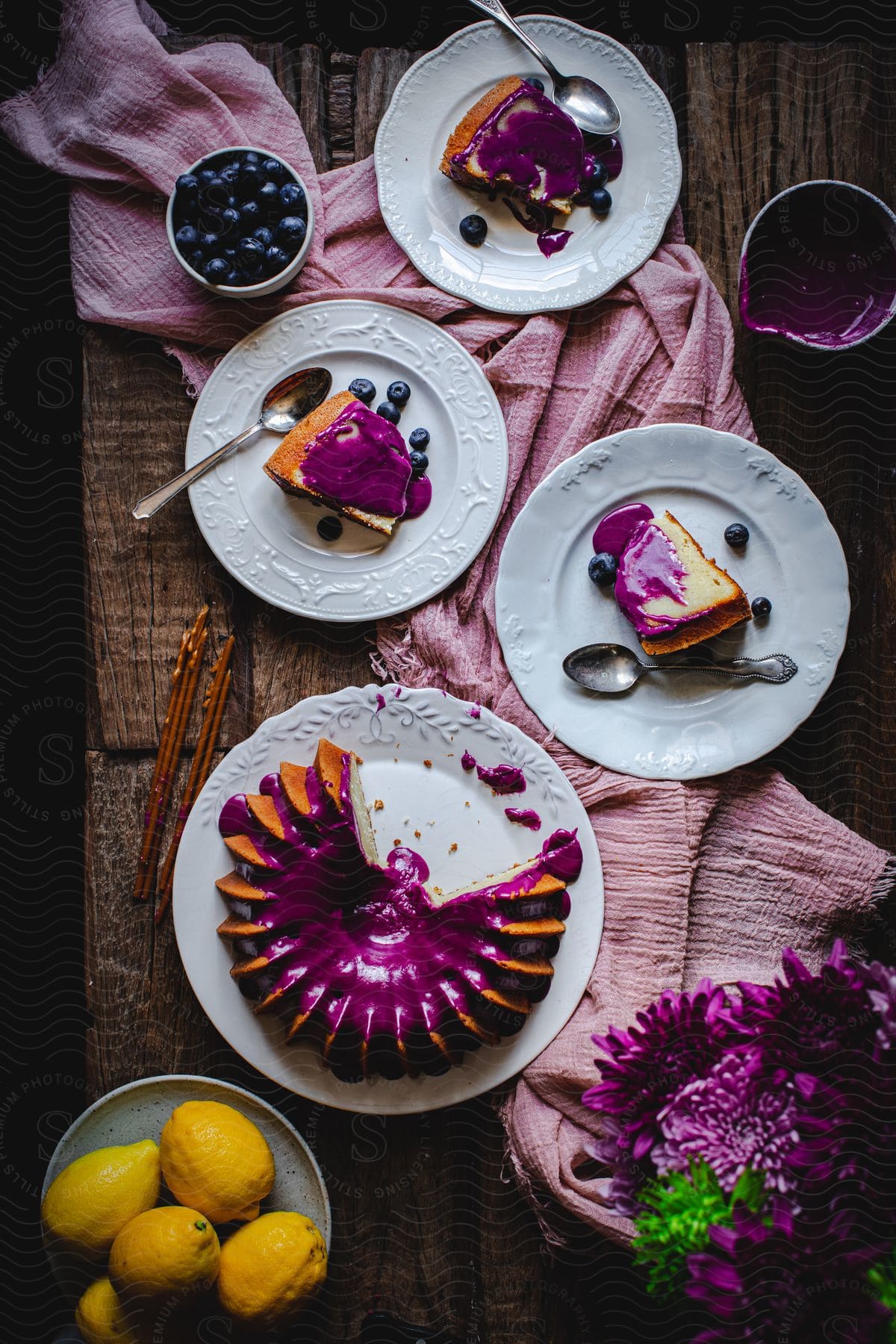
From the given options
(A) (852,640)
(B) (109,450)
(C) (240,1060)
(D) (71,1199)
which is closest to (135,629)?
(B) (109,450)

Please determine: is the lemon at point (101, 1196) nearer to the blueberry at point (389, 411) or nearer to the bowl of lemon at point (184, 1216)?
the bowl of lemon at point (184, 1216)

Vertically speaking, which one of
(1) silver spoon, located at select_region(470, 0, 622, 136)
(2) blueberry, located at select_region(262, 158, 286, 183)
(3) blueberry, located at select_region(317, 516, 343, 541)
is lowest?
(3) blueberry, located at select_region(317, 516, 343, 541)

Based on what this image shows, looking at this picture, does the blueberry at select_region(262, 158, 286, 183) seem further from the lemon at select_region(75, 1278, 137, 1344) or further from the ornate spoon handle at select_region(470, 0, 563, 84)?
the lemon at select_region(75, 1278, 137, 1344)

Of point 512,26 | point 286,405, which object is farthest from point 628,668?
point 512,26

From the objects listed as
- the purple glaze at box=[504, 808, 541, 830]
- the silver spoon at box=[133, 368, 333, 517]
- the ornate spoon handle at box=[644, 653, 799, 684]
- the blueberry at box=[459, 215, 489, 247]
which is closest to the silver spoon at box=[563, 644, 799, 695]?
the ornate spoon handle at box=[644, 653, 799, 684]

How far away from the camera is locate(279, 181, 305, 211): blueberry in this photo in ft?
4.90

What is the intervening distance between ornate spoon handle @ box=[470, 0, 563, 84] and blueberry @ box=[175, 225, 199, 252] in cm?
57

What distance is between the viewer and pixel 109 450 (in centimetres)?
159

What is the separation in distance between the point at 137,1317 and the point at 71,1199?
0.57 feet

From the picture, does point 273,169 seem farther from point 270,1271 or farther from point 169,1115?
point 270,1271

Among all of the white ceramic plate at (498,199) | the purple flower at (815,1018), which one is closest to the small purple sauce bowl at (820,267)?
the white ceramic plate at (498,199)

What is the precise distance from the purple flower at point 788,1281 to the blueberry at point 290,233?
142 cm

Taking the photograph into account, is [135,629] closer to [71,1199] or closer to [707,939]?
[71,1199]

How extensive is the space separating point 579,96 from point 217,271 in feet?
2.09
